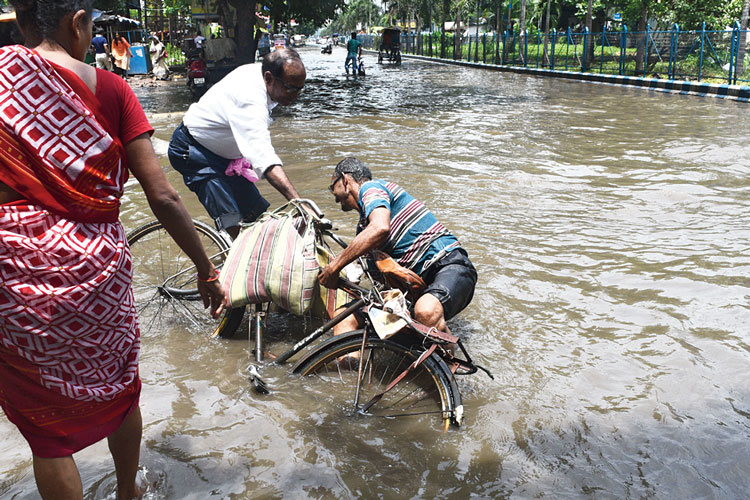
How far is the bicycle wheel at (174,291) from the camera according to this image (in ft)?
13.6

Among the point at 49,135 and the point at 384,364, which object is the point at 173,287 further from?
the point at 49,135

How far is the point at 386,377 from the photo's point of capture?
3.37 metres

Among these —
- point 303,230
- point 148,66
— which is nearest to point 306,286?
point 303,230

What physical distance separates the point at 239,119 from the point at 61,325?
7.04ft

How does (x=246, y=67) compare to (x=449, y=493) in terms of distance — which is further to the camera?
Result: (x=246, y=67)

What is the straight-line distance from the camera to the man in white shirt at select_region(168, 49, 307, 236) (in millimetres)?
3740

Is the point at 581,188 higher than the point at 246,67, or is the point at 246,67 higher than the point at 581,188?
the point at 246,67

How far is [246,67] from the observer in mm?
4008

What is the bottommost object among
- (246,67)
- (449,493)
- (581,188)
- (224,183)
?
(449,493)

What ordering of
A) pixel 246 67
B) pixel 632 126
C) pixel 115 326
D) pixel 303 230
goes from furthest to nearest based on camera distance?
1. pixel 632 126
2. pixel 246 67
3. pixel 303 230
4. pixel 115 326

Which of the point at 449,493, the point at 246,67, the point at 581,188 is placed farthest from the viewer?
the point at 581,188

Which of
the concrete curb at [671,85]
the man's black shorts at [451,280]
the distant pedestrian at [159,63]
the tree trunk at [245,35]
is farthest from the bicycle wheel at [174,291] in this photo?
the distant pedestrian at [159,63]

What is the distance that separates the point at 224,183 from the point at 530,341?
2225 mm

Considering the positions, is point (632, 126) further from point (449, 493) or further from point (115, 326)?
point (115, 326)
